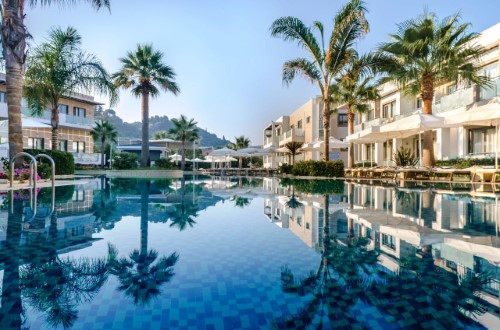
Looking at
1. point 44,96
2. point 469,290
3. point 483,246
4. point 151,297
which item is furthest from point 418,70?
point 44,96

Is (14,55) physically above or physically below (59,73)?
below

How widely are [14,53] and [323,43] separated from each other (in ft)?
46.1

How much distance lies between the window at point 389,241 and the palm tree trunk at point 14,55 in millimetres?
13343

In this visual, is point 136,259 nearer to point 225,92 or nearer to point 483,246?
point 483,246

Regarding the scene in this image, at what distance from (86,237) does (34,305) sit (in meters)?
2.40

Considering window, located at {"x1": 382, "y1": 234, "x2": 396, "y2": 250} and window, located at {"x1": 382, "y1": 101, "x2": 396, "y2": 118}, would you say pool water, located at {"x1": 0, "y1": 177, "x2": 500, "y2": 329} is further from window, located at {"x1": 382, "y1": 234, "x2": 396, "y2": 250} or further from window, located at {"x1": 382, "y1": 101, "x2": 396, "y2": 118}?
window, located at {"x1": 382, "y1": 101, "x2": 396, "y2": 118}

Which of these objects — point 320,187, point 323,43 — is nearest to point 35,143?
point 323,43

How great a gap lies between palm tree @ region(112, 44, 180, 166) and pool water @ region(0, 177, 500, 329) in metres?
20.6

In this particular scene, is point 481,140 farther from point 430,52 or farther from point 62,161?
point 62,161

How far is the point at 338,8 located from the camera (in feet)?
58.4

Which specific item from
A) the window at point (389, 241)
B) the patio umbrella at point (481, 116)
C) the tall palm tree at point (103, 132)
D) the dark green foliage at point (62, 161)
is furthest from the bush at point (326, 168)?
the tall palm tree at point (103, 132)

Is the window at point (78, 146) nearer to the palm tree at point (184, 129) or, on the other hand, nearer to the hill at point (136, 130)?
the palm tree at point (184, 129)

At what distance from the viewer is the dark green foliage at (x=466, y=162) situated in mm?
17484

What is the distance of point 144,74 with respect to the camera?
25.5 meters
